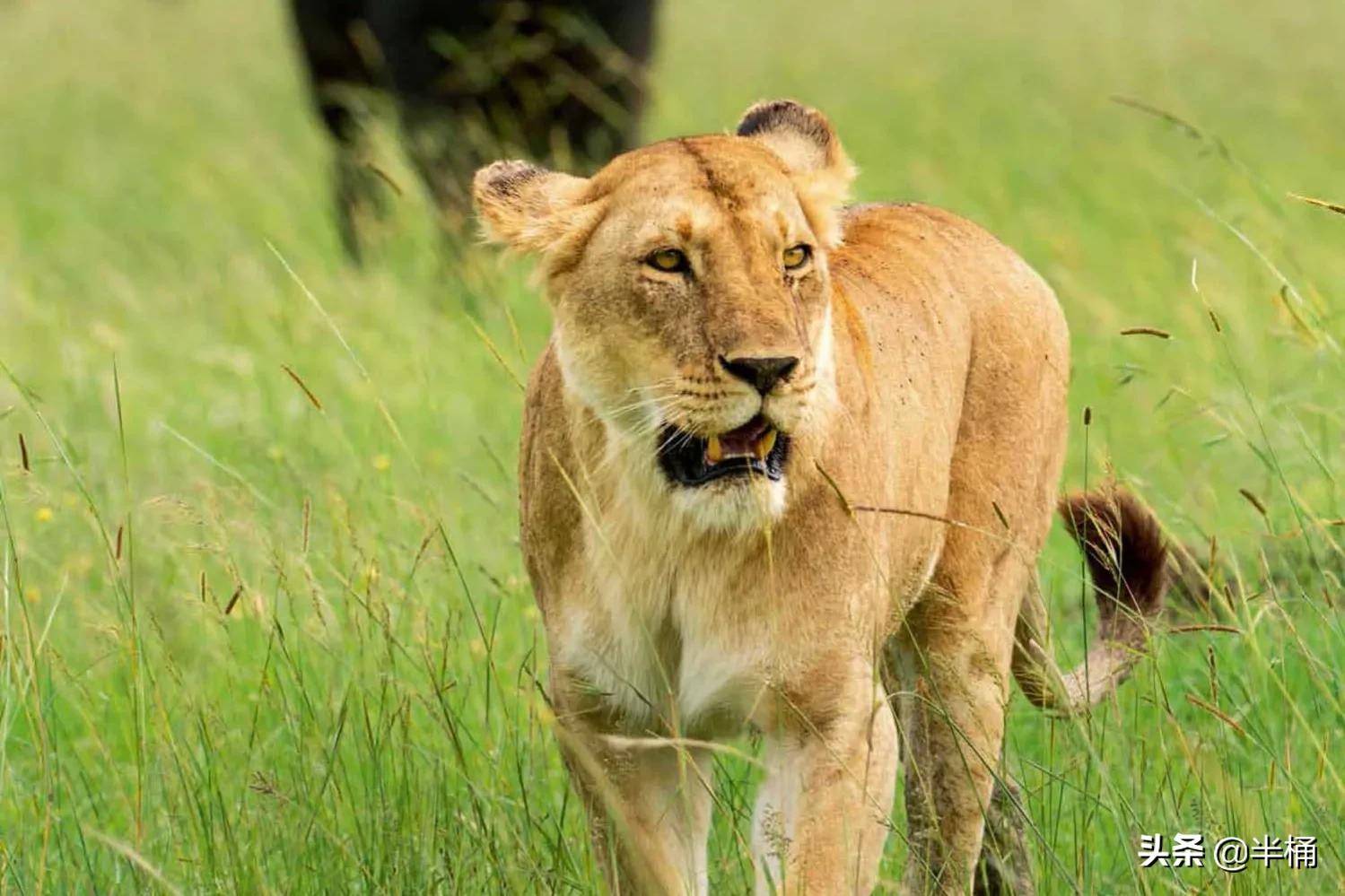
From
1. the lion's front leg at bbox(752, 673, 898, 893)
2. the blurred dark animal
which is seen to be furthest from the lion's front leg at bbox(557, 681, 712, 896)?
the blurred dark animal

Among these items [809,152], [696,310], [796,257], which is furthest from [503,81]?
[696,310]

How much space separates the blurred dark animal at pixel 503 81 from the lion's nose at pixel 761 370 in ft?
17.0

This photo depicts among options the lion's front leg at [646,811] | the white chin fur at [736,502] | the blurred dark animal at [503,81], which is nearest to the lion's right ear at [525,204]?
the white chin fur at [736,502]

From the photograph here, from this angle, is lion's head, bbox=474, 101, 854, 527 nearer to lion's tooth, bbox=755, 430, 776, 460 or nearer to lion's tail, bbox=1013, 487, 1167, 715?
lion's tooth, bbox=755, 430, 776, 460

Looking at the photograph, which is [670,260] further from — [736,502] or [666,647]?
[666,647]

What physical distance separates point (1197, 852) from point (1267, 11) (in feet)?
53.4

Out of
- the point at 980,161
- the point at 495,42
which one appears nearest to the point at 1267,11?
the point at 980,161

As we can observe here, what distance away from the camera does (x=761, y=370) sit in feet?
9.96

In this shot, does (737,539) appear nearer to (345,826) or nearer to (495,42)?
(345,826)

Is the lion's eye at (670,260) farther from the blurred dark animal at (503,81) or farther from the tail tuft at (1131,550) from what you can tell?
the blurred dark animal at (503,81)

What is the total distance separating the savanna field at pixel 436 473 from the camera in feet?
11.0

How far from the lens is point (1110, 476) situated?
323 cm

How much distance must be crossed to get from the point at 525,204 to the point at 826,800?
1.00 meters

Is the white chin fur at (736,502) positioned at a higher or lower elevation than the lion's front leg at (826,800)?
higher
